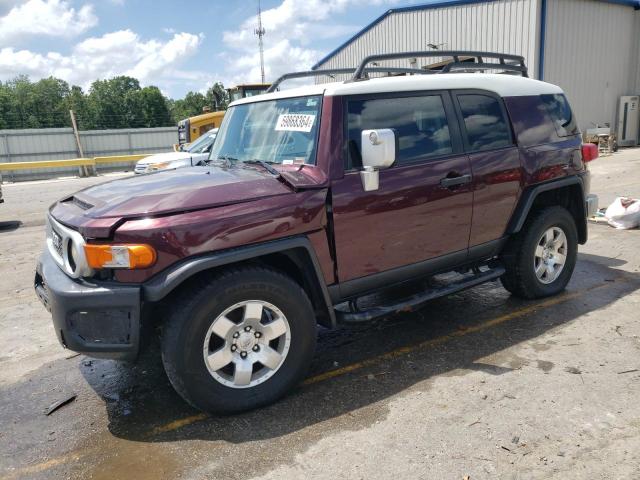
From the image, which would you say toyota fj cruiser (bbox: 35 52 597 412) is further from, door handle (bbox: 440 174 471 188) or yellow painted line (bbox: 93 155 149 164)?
yellow painted line (bbox: 93 155 149 164)

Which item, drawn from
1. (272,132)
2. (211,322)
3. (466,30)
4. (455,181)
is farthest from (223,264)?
(466,30)

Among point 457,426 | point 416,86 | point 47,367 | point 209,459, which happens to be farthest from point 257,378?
point 416,86

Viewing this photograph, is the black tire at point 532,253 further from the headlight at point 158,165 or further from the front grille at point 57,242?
the headlight at point 158,165

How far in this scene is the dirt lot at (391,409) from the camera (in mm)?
2746

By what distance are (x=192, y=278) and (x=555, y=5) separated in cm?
1810

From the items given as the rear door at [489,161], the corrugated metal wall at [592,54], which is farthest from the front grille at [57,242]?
the corrugated metal wall at [592,54]

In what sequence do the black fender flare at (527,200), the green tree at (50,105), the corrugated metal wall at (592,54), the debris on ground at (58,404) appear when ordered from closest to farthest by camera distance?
the debris on ground at (58,404) < the black fender flare at (527,200) < the corrugated metal wall at (592,54) < the green tree at (50,105)

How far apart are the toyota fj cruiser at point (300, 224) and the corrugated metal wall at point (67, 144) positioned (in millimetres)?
24307

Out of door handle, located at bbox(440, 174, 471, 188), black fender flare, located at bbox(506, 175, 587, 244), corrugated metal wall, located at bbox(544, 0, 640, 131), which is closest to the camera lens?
door handle, located at bbox(440, 174, 471, 188)

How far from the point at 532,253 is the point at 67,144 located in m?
27.2

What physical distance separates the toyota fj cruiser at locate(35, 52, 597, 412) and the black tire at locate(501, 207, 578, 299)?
19 mm

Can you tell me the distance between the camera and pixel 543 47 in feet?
56.6

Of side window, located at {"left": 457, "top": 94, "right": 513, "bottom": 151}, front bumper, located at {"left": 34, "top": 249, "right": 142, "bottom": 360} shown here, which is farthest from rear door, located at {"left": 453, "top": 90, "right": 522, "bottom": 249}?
front bumper, located at {"left": 34, "top": 249, "right": 142, "bottom": 360}

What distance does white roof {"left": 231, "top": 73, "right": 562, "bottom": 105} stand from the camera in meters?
3.61
